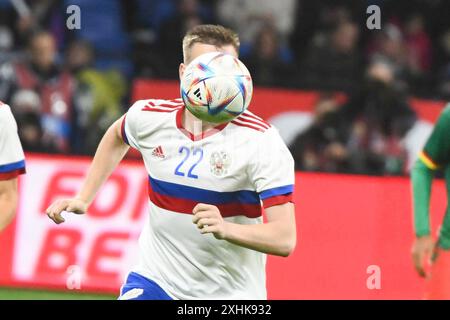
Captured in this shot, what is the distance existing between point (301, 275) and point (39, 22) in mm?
6073

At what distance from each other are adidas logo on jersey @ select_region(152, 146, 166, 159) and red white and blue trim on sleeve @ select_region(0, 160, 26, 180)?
0.98 m

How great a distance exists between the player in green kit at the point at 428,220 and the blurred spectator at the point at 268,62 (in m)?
6.85

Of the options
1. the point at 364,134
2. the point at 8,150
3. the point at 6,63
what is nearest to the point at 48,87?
the point at 6,63

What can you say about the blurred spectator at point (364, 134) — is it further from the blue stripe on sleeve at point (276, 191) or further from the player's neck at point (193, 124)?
the blue stripe on sleeve at point (276, 191)

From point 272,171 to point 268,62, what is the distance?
883 cm

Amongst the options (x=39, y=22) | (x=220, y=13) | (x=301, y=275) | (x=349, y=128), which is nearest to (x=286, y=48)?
(x=220, y=13)

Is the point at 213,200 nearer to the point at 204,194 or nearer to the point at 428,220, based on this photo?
the point at 204,194

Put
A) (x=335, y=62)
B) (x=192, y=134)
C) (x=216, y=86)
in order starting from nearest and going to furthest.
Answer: (x=216, y=86) → (x=192, y=134) → (x=335, y=62)

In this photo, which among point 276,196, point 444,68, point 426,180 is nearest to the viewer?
point 276,196

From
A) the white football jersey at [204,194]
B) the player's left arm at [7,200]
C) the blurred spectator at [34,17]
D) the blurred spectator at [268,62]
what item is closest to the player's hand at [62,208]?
the white football jersey at [204,194]

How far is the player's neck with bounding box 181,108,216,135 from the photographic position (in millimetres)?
6075

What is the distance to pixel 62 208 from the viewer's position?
6078mm

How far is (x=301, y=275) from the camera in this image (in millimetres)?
10562
